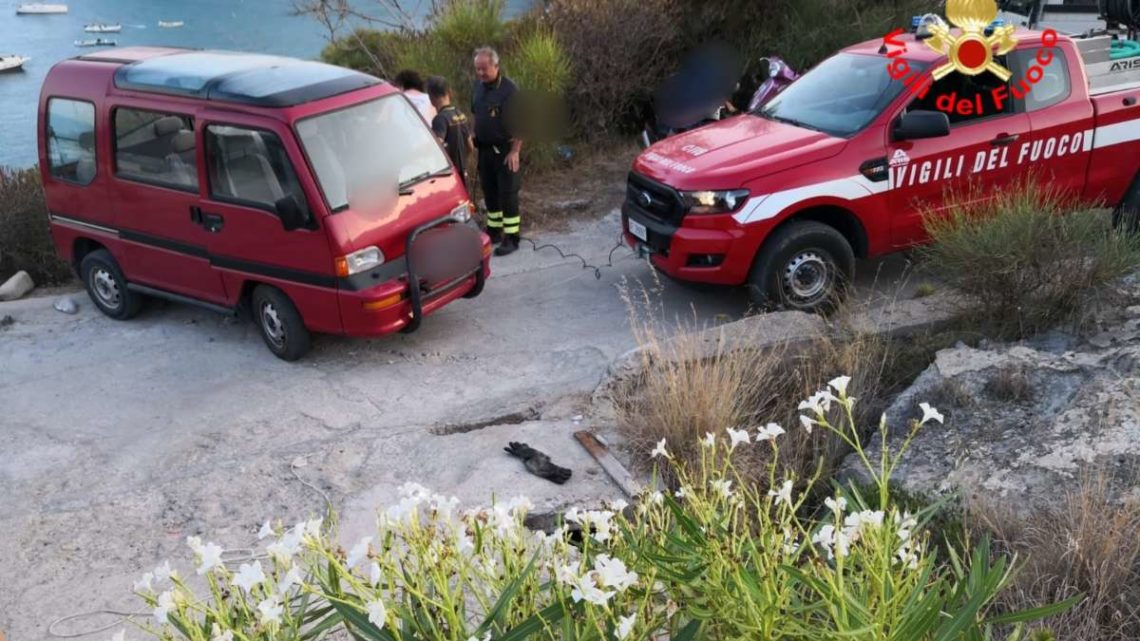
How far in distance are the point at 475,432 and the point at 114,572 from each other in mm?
1947

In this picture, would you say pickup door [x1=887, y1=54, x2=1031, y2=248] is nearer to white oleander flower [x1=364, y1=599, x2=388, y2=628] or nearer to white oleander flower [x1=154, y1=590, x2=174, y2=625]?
white oleander flower [x1=364, y1=599, x2=388, y2=628]

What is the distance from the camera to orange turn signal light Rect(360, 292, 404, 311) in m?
6.38

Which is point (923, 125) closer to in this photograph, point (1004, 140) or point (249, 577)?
point (1004, 140)

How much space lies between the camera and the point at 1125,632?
11.1 ft

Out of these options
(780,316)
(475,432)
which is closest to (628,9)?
(780,316)

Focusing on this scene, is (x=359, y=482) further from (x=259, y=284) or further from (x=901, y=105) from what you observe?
(x=901, y=105)

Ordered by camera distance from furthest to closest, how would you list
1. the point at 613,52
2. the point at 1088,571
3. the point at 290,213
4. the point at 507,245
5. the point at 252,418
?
the point at 613,52
the point at 507,245
the point at 290,213
the point at 252,418
the point at 1088,571

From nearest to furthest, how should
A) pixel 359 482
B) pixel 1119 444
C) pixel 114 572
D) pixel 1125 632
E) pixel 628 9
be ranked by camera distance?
1. pixel 1125 632
2. pixel 1119 444
3. pixel 114 572
4. pixel 359 482
5. pixel 628 9

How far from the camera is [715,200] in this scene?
6.68m

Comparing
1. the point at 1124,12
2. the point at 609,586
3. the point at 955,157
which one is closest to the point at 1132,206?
the point at 955,157

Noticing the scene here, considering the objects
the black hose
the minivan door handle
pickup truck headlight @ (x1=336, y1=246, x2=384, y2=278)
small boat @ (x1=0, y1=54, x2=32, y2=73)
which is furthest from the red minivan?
the black hose

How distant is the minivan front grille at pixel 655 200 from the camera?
6.82 m

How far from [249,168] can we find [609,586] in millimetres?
5163

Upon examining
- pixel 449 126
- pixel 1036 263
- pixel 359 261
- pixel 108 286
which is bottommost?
pixel 108 286
